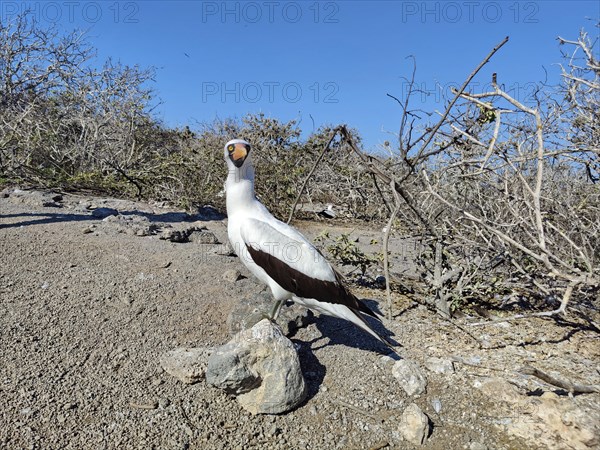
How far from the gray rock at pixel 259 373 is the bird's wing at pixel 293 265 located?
1.43 feet

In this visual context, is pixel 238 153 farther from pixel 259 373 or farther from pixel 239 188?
pixel 259 373

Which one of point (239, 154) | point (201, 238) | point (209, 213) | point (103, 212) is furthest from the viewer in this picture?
point (209, 213)

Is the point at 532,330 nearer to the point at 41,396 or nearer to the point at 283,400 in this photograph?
the point at 283,400

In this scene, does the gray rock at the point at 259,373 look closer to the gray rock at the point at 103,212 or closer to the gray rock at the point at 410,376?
the gray rock at the point at 410,376

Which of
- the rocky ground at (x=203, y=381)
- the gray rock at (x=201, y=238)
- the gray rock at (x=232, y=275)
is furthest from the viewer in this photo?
the gray rock at (x=201, y=238)

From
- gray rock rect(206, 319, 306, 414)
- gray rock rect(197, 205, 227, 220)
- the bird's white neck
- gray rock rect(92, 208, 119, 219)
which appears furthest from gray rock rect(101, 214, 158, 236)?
gray rock rect(206, 319, 306, 414)

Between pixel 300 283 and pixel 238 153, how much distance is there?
102 centimetres

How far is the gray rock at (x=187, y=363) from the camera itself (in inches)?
104

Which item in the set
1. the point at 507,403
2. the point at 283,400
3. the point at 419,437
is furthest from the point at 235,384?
the point at 507,403

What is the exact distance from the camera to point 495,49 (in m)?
1.75

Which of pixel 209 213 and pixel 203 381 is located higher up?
pixel 209 213

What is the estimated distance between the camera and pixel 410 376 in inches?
111

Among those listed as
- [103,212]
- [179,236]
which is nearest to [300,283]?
[179,236]

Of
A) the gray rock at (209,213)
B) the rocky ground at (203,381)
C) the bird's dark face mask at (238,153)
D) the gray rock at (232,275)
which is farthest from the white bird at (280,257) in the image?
the gray rock at (209,213)
